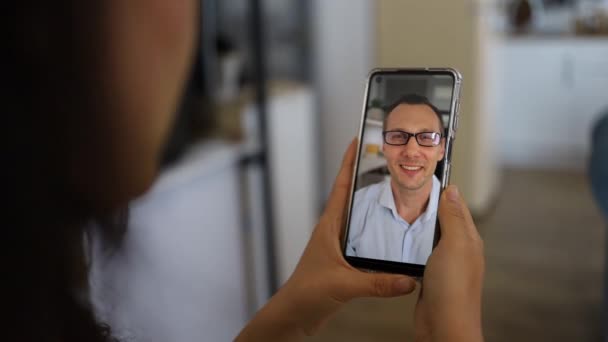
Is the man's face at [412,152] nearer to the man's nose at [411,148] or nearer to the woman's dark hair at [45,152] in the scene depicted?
the man's nose at [411,148]

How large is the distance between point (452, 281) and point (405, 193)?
42mm

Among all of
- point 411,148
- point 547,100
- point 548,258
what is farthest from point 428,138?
point 547,100

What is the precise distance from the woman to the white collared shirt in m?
0.10

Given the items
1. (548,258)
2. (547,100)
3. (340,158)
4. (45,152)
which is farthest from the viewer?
(547,100)

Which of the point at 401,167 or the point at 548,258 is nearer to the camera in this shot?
the point at 401,167

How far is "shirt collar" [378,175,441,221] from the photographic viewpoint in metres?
0.26

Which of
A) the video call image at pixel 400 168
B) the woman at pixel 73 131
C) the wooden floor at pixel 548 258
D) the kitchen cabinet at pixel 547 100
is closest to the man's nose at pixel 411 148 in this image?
the video call image at pixel 400 168

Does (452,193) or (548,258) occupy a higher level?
(452,193)

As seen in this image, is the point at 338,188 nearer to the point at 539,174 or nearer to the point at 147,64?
the point at 147,64

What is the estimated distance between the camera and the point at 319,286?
0.28m

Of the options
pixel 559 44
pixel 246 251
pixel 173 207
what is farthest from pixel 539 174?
pixel 173 207

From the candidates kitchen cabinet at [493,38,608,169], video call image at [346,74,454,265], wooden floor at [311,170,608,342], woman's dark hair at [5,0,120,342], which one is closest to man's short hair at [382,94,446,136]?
video call image at [346,74,454,265]

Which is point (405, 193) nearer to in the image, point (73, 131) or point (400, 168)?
point (400, 168)

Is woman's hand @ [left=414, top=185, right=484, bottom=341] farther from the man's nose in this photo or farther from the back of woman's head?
the back of woman's head
